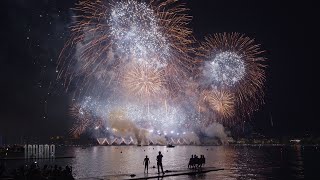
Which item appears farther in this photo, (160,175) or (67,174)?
(160,175)

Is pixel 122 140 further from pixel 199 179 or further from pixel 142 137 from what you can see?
pixel 199 179

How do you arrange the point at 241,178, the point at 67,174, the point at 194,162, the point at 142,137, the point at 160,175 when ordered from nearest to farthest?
the point at 67,174, the point at 241,178, the point at 160,175, the point at 194,162, the point at 142,137

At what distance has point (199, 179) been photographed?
30.2m

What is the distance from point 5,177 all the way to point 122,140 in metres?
168

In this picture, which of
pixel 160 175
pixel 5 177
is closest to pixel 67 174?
pixel 5 177

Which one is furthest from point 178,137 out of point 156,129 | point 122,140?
point 122,140

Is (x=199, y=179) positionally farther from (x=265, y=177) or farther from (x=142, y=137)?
(x=142, y=137)

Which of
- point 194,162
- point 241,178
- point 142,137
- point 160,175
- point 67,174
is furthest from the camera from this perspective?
point 142,137

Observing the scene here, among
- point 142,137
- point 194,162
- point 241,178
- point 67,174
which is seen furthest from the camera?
point 142,137

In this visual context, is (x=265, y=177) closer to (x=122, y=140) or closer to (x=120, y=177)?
(x=120, y=177)

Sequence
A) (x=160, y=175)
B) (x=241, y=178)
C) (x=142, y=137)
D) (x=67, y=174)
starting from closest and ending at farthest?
(x=67, y=174), (x=241, y=178), (x=160, y=175), (x=142, y=137)

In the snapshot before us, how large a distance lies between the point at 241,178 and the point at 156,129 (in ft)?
A: 531

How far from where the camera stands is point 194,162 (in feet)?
129

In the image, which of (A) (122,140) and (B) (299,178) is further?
(A) (122,140)
